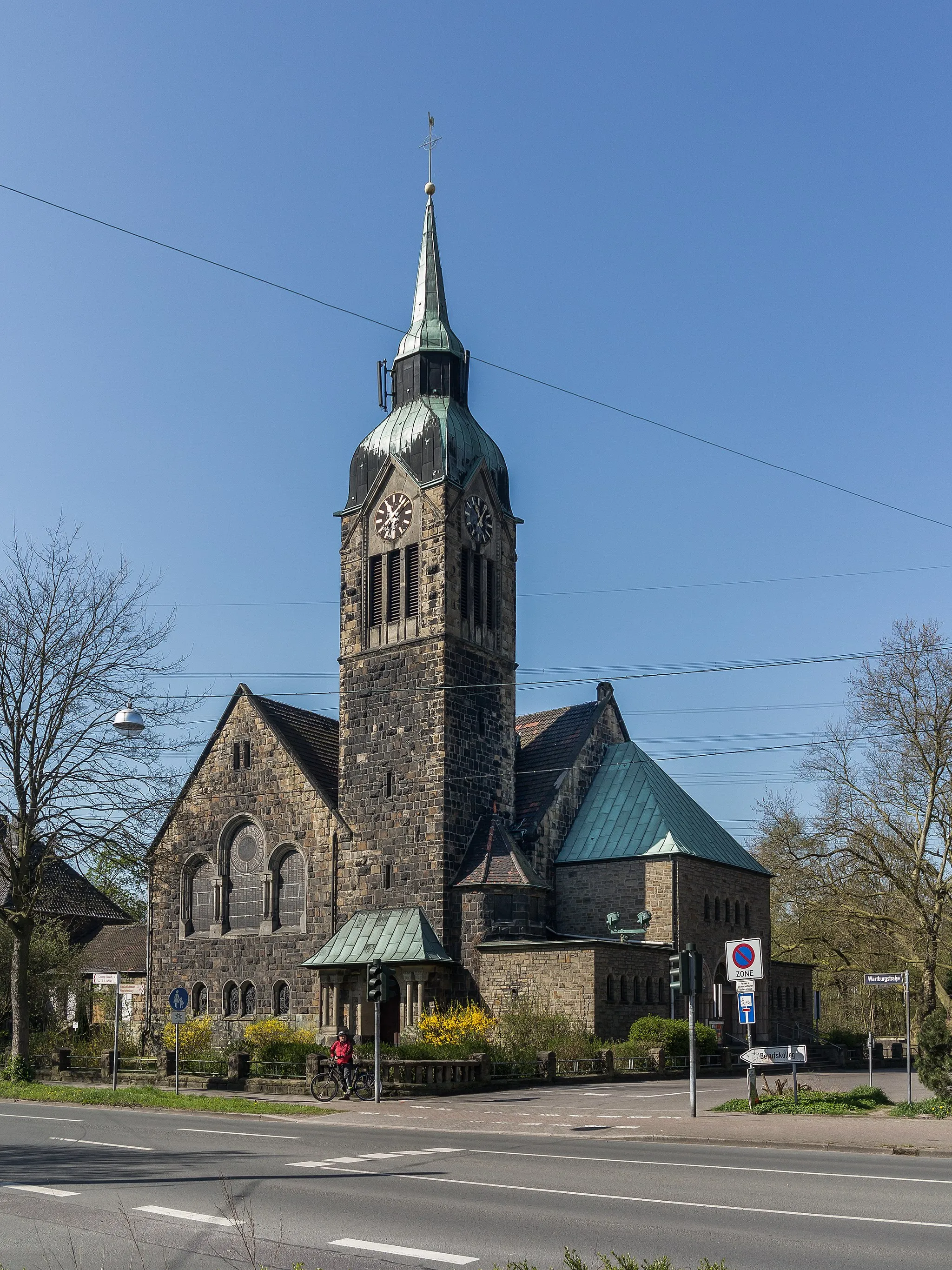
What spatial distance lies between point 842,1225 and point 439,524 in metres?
33.1

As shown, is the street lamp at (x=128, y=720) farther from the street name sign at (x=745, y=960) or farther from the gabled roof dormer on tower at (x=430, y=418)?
the gabled roof dormer on tower at (x=430, y=418)

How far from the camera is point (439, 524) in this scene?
4216cm

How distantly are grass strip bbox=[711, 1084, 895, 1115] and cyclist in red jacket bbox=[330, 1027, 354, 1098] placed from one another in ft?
25.9

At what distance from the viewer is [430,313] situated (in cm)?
4656

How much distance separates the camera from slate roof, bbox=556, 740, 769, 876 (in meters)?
42.0

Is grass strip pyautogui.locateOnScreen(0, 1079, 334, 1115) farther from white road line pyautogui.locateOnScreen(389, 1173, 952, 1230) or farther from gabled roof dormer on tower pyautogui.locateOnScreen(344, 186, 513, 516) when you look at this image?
gabled roof dormer on tower pyautogui.locateOnScreen(344, 186, 513, 516)

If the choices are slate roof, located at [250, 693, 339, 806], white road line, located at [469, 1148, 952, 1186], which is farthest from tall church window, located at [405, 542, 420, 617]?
white road line, located at [469, 1148, 952, 1186]

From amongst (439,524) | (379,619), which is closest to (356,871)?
(379,619)

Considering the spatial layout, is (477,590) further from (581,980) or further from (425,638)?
(581,980)

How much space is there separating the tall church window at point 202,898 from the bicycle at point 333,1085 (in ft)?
64.8

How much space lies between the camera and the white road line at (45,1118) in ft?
70.9

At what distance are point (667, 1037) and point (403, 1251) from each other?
90.6 feet

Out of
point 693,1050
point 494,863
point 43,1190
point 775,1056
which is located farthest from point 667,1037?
point 43,1190

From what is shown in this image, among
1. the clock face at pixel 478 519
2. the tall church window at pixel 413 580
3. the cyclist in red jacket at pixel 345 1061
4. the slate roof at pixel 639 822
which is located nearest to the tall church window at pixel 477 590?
the clock face at pixel 478 519
